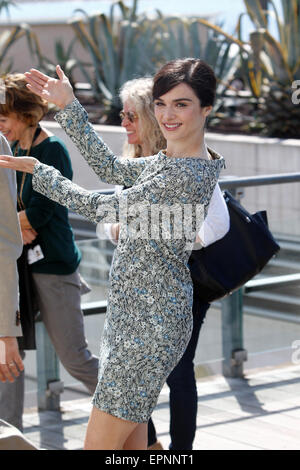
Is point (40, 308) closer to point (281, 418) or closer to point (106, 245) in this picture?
point (106, 245)

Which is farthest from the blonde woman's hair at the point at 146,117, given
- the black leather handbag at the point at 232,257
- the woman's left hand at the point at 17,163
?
the woman's left hand at the point at 17,163

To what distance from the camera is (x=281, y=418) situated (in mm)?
4379

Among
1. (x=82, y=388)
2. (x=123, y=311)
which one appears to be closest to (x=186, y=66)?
(x=123, y=311)

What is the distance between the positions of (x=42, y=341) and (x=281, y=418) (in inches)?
48.6

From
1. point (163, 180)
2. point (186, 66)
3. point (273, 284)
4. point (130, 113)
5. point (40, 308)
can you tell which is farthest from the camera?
point (273, 284)

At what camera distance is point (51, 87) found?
277 centimetres

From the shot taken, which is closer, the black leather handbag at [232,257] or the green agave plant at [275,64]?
the black leather handbag at [232,257]

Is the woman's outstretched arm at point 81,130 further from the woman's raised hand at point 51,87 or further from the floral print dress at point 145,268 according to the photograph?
the floral print dress at point 145,268

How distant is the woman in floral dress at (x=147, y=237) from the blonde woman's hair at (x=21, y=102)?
0.82 meters

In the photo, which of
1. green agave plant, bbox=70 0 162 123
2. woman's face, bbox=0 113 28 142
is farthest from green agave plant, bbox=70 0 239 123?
woman's face, bbox=0 113 28 142

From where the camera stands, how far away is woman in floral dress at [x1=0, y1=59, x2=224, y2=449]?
2.64 m

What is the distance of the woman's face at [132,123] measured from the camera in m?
3.53

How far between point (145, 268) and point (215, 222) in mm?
675

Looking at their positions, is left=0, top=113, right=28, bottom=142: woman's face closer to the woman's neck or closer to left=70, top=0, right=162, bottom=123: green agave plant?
the woman's neck
